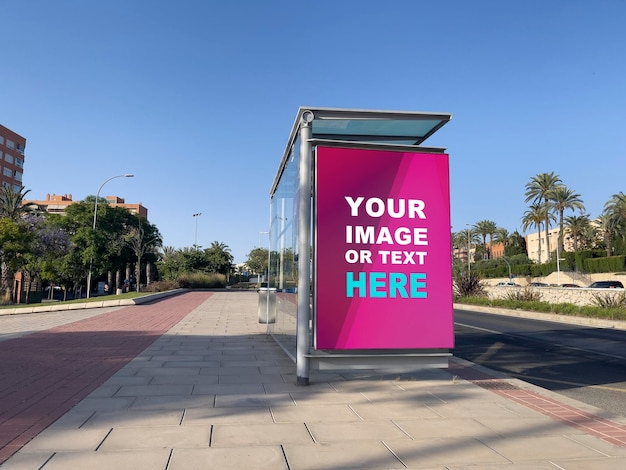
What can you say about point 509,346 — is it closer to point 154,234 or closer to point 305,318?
point 305,318

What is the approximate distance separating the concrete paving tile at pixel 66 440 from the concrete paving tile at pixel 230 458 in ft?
2.65

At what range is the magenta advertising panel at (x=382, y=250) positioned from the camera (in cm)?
643

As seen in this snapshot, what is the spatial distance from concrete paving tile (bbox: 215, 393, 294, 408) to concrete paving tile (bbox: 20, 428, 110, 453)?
4.64 feet

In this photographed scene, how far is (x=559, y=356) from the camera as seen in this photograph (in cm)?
1042

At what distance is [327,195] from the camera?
6559 mm

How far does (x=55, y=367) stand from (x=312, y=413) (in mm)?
4833

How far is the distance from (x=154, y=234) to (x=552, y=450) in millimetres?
77399

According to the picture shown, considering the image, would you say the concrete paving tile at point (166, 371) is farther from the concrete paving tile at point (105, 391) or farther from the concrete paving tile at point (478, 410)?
the concrete paving tile at point (478, 410)

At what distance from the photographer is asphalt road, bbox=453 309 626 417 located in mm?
7086

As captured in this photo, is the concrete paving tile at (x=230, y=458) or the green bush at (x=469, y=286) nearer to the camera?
the concrete paving tile at (x=230, y=458)

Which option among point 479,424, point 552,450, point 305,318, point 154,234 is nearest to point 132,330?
point 305,318

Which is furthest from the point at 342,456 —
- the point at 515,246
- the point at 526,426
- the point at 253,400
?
the point at 515,246

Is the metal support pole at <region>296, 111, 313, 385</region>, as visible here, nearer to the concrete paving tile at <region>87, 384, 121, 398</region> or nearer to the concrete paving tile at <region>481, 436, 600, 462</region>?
the concrete paving tile at <region>87, 384, 121, 398</region>

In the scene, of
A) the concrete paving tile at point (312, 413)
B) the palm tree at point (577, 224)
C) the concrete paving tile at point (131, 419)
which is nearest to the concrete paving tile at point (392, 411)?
the concrete paving tile at point (312, 413)
